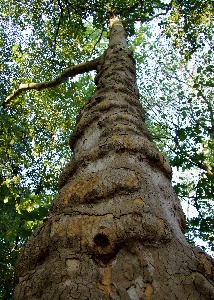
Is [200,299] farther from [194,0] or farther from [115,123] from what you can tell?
[194,0]

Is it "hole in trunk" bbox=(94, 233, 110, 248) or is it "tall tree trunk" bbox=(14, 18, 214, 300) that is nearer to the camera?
"tall tree trunk" bbox=(14, 18, 214, 300)

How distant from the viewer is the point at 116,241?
101 cm

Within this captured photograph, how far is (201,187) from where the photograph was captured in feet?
15.5

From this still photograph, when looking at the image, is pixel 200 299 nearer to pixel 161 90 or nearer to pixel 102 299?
pixel 102 299

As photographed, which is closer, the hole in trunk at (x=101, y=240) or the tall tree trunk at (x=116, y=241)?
the tall tree trunk at (x=116, y=241)

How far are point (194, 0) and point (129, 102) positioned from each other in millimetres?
5821

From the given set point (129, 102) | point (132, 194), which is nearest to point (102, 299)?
point (132, 194)

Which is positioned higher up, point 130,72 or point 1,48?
point 1,48

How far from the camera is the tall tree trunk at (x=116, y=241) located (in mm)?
884

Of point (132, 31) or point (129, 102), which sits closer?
point (129, 102)

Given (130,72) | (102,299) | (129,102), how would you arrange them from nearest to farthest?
(102,299) → (129,102) → (130,72)

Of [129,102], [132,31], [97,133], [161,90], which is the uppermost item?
[161,90]

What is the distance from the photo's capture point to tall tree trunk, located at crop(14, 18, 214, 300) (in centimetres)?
88

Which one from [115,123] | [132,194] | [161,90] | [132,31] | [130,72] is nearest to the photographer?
[132,194]
